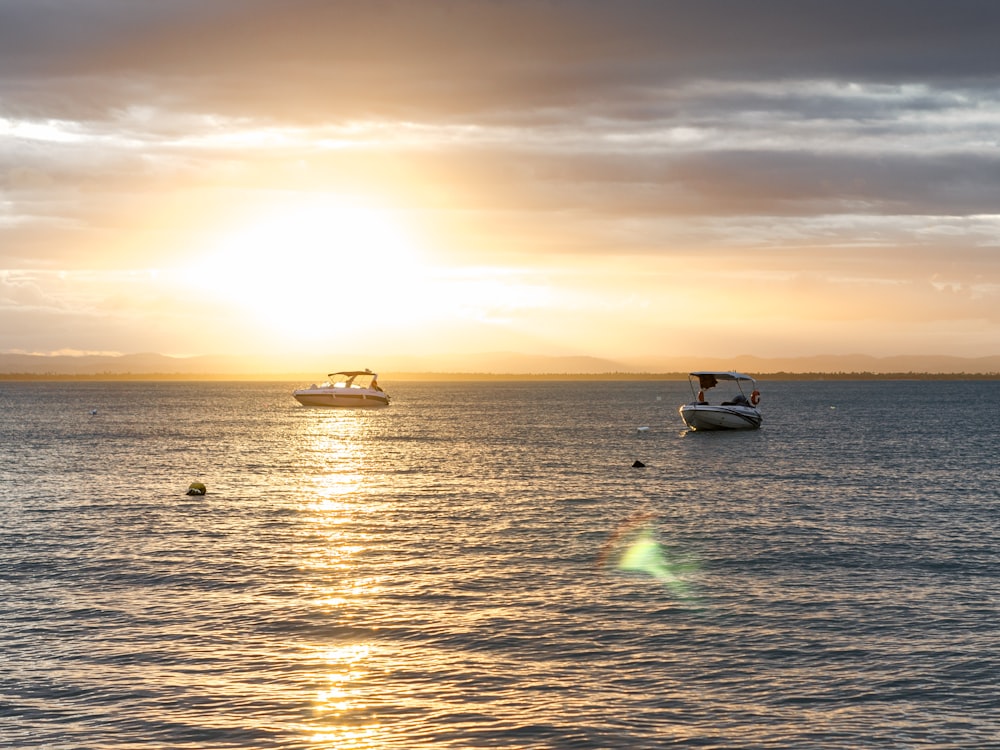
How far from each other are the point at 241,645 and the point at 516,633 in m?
7.29

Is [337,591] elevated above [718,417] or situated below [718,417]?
below

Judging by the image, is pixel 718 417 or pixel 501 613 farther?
pixel 718 417

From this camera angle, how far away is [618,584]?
36531 mm

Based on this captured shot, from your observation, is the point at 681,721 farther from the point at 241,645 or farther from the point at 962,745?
the point at 241,645

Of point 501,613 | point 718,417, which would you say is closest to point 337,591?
point 501,613

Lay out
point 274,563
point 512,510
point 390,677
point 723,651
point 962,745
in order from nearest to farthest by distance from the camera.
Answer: point 962,745 → point 390,677 → point 723,651 → point 274,563 → point 512,510

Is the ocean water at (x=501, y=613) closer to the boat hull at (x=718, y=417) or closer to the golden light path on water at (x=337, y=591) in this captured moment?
the golden light path on water at (x=337, y=591)

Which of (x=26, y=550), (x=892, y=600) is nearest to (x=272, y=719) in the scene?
(x=892, y=600)

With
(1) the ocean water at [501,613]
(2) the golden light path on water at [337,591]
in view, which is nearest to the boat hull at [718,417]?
(1) the ocean water at [501,613]

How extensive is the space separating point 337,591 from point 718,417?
309ft

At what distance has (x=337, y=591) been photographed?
1383 inches

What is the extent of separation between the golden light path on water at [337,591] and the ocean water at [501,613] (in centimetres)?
12

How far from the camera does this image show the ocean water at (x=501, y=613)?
22266 mm

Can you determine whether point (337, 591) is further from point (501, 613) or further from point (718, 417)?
point (718, 417)
